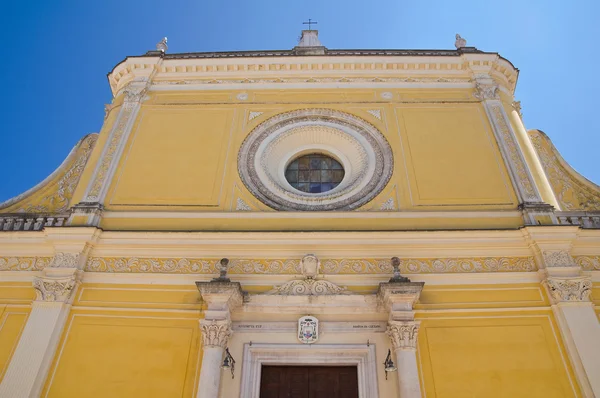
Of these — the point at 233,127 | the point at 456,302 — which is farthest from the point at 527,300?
the point at 233,127

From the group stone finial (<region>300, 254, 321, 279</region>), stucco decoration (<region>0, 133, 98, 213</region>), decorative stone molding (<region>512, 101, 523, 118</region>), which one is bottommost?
stone finial (<region>300, 254, 321, 279</region>)

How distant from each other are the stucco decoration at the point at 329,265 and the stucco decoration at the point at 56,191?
2.24 metres

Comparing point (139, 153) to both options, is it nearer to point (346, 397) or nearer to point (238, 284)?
point (238, 284)

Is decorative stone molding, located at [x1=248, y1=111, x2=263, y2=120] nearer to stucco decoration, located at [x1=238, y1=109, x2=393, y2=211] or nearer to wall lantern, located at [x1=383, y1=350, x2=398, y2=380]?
stucco decoration, located at [x1=238, y1=109, x2=393, y2=211]

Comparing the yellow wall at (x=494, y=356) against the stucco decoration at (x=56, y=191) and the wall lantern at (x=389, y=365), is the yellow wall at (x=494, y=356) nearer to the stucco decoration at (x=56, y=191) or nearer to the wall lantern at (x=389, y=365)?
the wall lantern at (x=389, y=365)

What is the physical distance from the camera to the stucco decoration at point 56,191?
9.49 m

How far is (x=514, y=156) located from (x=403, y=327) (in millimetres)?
4642

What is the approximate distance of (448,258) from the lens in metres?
8.03

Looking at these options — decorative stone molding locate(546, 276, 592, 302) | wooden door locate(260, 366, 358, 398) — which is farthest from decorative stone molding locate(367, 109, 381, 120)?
wooden door locate(260, 366, 358, 398)

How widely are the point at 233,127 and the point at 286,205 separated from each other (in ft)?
8.22

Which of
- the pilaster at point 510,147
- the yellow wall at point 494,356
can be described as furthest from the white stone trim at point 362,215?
the yellow wall at point 494,356

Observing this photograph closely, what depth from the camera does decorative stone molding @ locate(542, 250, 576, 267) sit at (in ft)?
25.0

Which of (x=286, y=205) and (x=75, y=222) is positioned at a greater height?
(x=286, y=205)

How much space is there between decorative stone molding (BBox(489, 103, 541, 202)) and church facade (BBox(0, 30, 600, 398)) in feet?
0.14
